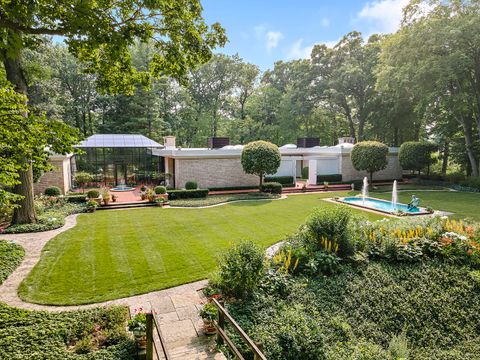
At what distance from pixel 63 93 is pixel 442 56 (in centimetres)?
3549

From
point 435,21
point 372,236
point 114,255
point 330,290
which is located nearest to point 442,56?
point 435,21

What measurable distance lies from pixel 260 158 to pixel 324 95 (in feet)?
55.5

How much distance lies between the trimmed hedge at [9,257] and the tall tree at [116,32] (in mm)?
3956

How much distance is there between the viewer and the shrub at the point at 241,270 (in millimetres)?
6188

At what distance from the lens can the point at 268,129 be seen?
1475 inches

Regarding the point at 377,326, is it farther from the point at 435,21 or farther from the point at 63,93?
the point at 63,93

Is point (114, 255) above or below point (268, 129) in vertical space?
below

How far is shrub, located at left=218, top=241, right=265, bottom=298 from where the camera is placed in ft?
20.3

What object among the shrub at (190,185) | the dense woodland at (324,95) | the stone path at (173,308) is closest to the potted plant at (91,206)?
the shrub at (190,185)

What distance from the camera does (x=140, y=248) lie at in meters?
9.71

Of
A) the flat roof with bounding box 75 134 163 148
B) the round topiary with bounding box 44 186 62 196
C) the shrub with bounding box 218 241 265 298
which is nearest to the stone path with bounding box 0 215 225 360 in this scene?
the shrub with bounding box 218 241 265 298

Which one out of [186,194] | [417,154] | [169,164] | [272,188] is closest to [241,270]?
[186,194]

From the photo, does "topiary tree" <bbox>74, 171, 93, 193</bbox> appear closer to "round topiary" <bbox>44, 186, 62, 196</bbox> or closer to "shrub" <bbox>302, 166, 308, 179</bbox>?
"round topiary" <bbox>44, 186, 62, 196</bbox>

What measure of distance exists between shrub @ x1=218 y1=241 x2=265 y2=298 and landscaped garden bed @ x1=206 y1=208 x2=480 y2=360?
2 centimetres
